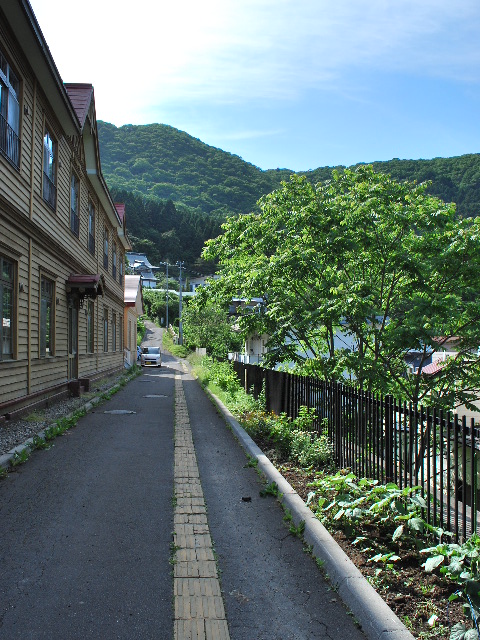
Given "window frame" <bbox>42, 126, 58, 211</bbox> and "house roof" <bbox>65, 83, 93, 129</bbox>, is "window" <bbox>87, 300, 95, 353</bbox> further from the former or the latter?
"house roof" <bbox>65, 83, 93, 129</bbox>

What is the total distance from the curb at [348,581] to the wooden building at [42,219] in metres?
6.25

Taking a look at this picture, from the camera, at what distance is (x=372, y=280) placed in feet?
32.4

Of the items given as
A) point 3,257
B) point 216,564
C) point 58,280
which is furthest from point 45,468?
point 58,280

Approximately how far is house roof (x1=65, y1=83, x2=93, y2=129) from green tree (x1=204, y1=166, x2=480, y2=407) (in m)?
7.39

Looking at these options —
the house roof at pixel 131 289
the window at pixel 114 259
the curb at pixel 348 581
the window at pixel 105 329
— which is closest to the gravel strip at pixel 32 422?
the curb at pixel 348 581

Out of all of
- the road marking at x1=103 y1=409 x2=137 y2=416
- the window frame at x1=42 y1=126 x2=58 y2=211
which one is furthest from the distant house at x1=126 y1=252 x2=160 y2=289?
the road marking at x1=103 y1=409 x2=137 y2=416

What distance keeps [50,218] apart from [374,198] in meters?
8.02

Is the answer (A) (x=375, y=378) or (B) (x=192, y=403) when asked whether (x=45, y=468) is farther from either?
(B) (x=192, y=403)

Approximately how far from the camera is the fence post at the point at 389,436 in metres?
5.79

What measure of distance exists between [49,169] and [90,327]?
749 cm

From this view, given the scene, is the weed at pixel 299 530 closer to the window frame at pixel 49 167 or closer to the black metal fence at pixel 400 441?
the black metal fence at pixel 400 441

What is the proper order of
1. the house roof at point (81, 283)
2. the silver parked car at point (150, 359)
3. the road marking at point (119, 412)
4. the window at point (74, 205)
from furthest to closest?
the silver parked car at point (150, 359), the window at point (74, 205), the house roof at point (81, 283), the road marking at point (119, 412)

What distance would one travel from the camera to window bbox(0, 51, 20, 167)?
947 cm

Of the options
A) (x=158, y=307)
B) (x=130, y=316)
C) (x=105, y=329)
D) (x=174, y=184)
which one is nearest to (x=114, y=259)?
(x=105, y=329)
